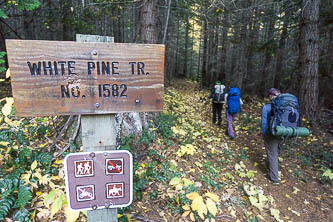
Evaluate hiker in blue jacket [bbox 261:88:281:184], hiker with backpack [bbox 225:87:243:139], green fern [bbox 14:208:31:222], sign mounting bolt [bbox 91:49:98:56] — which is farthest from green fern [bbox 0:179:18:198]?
hiker with backpack [bbox 225:87:243:139]

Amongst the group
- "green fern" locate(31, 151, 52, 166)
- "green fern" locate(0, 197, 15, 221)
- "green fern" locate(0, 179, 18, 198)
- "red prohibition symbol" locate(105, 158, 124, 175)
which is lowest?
Result: "green fern" locate(0, 197, 15, 221)

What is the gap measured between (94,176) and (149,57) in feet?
3.31

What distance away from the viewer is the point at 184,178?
11.8 ft

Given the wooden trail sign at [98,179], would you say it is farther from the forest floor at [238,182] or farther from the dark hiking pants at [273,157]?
the dark hiking pants at [273,157]

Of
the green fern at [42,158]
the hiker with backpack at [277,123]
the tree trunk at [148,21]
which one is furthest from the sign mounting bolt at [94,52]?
the hiker with backpack at [277,123]

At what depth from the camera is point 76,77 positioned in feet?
4.57

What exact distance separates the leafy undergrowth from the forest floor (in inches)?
0.6

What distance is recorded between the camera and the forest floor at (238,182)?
3094mm

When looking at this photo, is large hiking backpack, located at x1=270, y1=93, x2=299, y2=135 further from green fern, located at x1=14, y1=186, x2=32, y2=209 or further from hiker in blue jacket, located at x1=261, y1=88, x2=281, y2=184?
green fern, located at x1=14, y1=186, x2=32, y2=209

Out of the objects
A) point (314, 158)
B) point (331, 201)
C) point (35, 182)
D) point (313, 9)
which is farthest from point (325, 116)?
point (35, 182)

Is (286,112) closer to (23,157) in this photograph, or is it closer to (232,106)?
(232,106)

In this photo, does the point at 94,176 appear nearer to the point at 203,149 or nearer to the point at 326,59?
the point at 203,149

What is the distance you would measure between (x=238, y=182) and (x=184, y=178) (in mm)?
1544

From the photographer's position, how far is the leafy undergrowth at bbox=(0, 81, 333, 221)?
2518 millimetres
